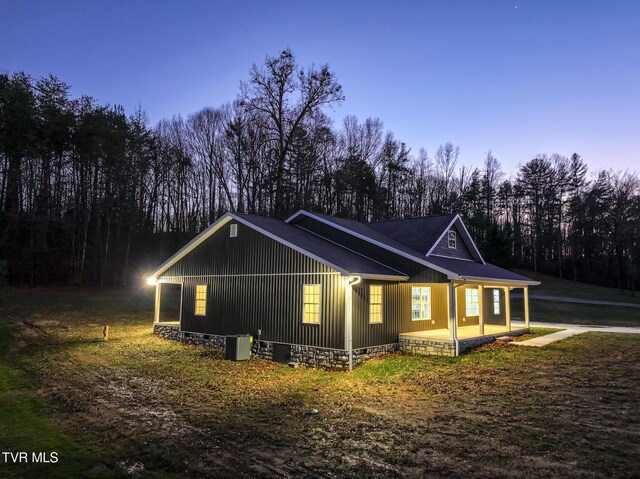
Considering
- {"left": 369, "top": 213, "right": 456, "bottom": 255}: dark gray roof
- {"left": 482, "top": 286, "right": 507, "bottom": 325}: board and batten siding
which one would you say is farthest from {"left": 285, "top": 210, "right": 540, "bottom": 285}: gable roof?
{"left": 482, "top": 286, "right": 507, "bottom": 325}: board and batten siding

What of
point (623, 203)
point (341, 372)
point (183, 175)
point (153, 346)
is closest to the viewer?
point (341, 372)

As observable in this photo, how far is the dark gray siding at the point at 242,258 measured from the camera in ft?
47.8

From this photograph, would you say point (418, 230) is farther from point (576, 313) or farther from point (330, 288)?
point (576, 313)

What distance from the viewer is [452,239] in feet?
62.8

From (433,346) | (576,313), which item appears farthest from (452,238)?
(576,313)

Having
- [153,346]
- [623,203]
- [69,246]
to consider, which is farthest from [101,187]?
[623,203]

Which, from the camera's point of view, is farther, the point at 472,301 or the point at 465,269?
the point at 472,301

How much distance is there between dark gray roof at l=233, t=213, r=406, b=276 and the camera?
1375cm

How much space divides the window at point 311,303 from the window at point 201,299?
229 inches

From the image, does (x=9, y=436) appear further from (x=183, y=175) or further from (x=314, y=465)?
(x=183, y=175)

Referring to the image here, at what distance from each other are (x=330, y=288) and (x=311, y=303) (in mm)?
990

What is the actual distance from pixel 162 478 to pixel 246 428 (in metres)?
2.26

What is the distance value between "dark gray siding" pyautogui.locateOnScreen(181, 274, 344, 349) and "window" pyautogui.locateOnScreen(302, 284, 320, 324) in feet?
0.49

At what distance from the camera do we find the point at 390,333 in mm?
14688
